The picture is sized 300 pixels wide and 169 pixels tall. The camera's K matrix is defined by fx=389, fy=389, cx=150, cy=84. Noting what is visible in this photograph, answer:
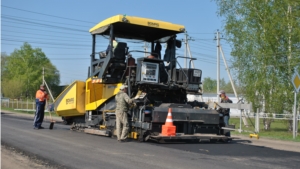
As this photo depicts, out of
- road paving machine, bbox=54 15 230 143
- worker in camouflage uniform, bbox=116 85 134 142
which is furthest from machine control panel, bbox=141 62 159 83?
worker in camouflage uniform, bbox=116 85 134 142

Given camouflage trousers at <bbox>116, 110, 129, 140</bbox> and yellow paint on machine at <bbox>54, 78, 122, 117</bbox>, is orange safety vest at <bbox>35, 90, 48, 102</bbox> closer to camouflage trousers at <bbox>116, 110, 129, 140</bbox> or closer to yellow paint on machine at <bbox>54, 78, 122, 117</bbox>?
yellow paint on machine at <bbox>54, 78, 122, 117</bbox>

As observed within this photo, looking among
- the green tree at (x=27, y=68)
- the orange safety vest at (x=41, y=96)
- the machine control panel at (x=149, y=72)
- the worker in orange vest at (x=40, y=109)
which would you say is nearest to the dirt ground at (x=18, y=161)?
the machine control panel at (x=149, y=72)

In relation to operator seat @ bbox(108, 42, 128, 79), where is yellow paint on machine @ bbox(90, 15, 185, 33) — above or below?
above

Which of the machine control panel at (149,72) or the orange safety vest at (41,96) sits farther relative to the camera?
the orange safety vest at (41,96)

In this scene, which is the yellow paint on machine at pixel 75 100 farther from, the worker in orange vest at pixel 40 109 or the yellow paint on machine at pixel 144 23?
the yellow paint on machine at pixel 144 23

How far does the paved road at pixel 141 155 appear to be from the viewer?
702 cm

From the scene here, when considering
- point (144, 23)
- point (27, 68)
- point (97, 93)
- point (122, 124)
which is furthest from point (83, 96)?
point (27, 68)

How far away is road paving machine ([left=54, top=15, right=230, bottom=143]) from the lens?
33.7ft

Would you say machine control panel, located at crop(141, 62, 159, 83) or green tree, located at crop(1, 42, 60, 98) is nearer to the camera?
machine control panel, located at crop(141, 62, 159, 83)

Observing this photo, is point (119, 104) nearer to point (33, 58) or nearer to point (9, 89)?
point (9, 89)

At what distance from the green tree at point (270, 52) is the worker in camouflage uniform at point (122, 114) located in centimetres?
1186

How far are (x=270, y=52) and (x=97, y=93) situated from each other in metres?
11.9

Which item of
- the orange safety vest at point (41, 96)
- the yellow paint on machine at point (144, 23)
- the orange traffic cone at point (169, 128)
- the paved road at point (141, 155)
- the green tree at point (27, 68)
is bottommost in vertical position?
the paved road at point (141, 155)

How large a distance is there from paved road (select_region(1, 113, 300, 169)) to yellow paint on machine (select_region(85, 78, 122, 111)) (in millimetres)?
1747
